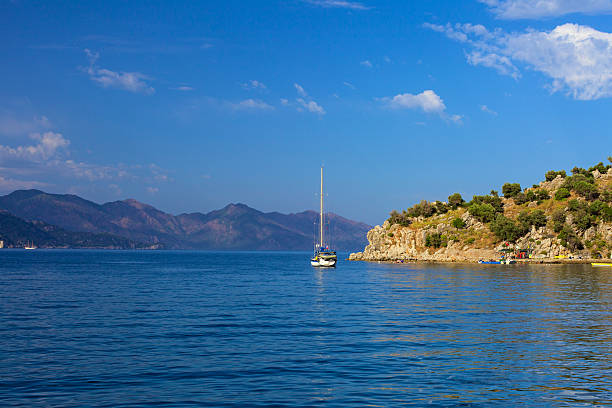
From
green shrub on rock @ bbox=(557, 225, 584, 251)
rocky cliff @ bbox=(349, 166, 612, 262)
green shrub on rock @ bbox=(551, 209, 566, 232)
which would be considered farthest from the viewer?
green shrub on rock @ bbox=(551, 209, 566, 232)

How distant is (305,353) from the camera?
101 ft

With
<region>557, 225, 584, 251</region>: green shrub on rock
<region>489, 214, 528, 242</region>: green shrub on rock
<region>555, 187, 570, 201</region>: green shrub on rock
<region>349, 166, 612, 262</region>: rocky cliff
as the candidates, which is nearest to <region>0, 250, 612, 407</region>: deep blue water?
<region>557, 225, 584, 251</region>: green shrub on rock

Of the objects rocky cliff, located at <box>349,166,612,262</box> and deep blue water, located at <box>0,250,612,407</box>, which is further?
rocky cliff, located at <box>349,166,612,262</box>

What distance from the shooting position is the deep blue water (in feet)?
73.9

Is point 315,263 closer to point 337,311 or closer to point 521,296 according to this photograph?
point 521,296

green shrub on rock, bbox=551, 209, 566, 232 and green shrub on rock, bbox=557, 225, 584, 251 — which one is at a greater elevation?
green shrub on rock, bbox=551, 209, 566, 232

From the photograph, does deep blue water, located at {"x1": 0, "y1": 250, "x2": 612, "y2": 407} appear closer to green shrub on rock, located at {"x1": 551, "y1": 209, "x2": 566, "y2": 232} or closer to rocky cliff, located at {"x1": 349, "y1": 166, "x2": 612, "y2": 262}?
rocky cliff, located at {"x1": 349, "y1": 166, "x2": 612, "y2": 262}

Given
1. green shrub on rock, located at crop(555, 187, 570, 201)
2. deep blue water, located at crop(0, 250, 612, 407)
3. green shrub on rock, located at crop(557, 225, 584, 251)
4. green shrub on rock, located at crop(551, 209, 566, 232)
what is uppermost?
green shrub on rock, located at crop(555, 187, 570, 201)

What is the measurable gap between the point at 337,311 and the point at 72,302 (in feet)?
89.0

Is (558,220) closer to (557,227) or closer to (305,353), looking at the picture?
(557,227)

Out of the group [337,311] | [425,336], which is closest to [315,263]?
[337,311]

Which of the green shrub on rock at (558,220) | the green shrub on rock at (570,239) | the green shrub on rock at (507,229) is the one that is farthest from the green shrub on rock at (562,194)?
the green shrub on rock at (570,239)

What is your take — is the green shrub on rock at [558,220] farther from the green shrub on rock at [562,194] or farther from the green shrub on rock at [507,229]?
the green shrub on rock at [562,194]

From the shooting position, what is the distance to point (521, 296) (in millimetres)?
63438
